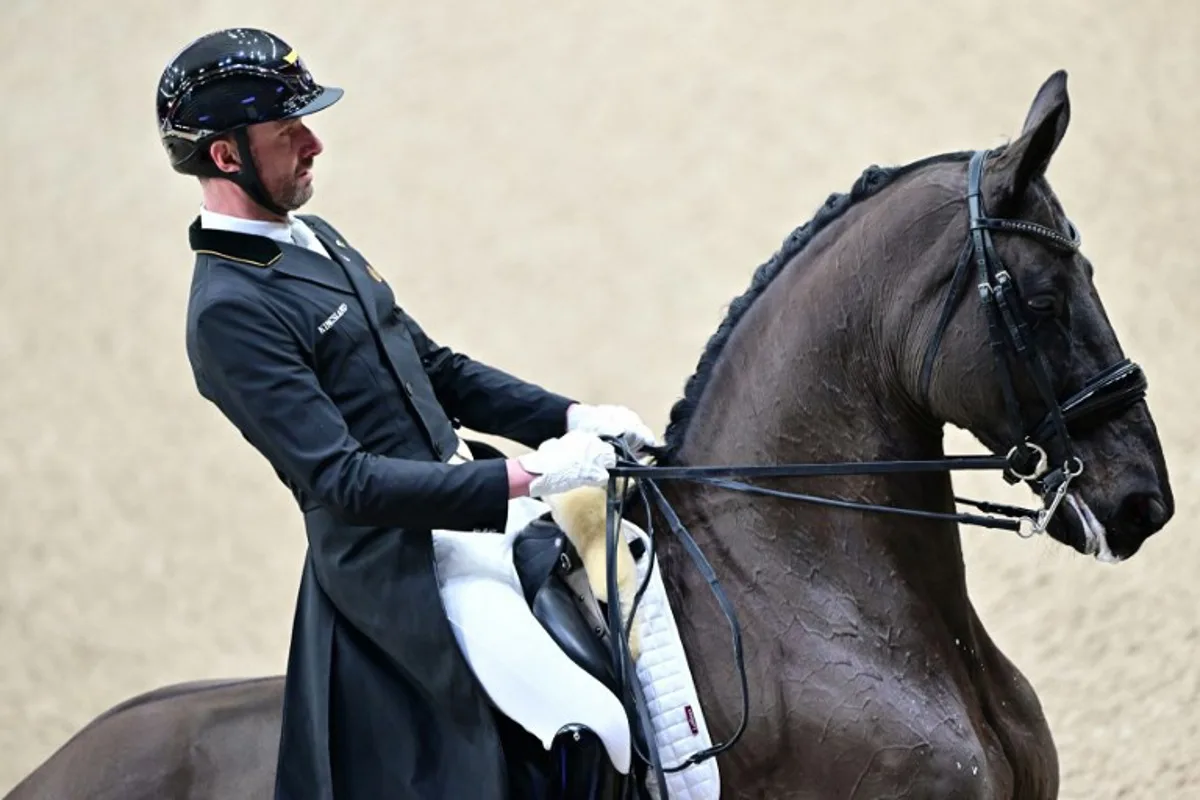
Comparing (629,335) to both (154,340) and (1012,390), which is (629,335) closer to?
(154,340)

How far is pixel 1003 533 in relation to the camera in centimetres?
452

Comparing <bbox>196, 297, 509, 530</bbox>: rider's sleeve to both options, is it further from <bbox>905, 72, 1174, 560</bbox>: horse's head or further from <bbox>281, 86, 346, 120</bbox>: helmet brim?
A: <bbox>905, 72, 1174, 560</bbox>: horse's head

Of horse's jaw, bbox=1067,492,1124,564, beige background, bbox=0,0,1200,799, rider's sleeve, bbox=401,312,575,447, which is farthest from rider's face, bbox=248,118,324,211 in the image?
beige background, bbox=0,0,1200,799

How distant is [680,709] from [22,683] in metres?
3.47

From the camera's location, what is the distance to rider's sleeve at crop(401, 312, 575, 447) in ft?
7.35

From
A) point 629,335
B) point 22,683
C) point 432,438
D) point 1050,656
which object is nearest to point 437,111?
point 629,335

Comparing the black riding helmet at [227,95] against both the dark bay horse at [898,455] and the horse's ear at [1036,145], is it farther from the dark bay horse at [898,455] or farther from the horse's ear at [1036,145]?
the horse's ear at [1036,145]

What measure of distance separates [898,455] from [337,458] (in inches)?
26.5

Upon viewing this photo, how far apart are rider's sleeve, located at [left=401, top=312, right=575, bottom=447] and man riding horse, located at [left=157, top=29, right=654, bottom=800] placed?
0.23 metres

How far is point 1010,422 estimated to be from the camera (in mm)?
1779

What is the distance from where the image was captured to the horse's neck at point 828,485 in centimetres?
188

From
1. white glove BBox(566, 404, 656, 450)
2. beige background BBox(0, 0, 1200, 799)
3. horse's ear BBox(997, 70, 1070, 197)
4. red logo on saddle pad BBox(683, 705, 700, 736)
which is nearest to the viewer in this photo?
horse's ear BBox(997, 70, 1070, 197)

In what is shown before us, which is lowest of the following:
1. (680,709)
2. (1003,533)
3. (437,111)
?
(680,709)

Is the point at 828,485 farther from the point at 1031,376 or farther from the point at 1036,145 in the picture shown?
the point at 1036,145
